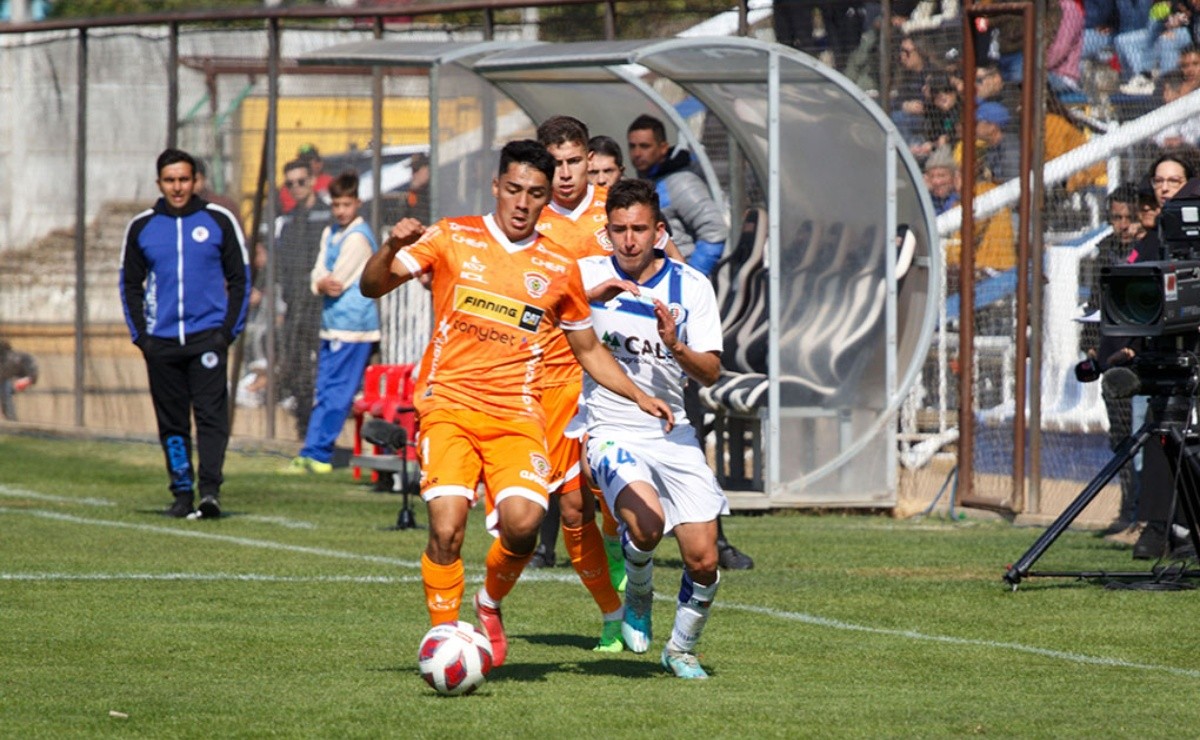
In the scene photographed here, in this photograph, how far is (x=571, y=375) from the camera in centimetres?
930

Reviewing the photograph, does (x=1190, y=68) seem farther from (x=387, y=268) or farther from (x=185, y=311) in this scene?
(x=387, y=268)

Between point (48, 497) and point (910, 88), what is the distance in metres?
6.79

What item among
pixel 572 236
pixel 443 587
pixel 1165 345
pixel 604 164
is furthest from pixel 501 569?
pixel 1165 345

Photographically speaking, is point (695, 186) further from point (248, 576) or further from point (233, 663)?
point (233, 663)

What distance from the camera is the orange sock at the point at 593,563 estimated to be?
865 cm

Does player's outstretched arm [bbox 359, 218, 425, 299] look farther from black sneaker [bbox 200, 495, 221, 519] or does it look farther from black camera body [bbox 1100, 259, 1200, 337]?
black sneaker [bbox 200, 495, 221, 519]

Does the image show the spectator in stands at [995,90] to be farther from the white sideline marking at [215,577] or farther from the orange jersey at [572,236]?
the white sideline marking at [215,577]

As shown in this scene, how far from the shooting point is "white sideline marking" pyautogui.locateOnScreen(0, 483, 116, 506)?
14508 millimetres

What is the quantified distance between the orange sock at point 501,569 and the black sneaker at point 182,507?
597 centimetres

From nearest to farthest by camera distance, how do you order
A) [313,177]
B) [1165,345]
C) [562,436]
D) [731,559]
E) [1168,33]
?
1. [562,436]
2. [1165,345]
3. [731,559]
4. [1168,33]
5. [313,177]

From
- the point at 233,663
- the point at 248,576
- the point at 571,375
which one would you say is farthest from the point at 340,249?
the point at 233,663

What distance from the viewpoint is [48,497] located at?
48.7 ft

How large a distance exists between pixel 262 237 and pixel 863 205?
20.8 ft

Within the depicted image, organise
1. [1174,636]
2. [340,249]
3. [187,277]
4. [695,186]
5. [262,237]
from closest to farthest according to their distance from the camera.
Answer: [1174,636] < [695,186] < [187,277] < [340,249] < [262,237]
